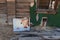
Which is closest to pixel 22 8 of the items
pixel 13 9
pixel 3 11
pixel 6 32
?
pixel 13 9

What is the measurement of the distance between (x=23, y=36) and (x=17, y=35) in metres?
0.09

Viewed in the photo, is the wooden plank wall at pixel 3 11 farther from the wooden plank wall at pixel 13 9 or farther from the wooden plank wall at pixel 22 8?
the wooden plank wall at pixel 22 8

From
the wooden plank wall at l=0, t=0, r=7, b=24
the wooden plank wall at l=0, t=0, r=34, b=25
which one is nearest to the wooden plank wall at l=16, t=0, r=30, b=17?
the wooden plank wall at l=0, t=0, r=34, b=25

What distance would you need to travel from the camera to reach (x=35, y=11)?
2.06m

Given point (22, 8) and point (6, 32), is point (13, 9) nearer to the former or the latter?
point (22, 8)

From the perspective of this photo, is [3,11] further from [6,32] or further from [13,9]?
[6,32]

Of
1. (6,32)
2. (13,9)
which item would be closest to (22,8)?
(13,9)

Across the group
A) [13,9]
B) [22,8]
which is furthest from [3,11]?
[22,8]

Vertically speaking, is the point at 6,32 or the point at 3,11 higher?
the point at 3,11

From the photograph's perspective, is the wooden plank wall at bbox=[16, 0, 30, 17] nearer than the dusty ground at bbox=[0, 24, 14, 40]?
No

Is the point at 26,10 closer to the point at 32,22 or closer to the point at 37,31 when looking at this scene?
the point at 32,22

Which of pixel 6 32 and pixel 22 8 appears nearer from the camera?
pixel 6 32

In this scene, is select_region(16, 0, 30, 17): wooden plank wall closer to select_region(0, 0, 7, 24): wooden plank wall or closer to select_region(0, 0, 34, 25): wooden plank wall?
select_region(0, 0, 34, 25): wooden plank wall

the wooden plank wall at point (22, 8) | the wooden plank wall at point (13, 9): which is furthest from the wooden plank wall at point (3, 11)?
the wooden plank wall at point (22, 8)
